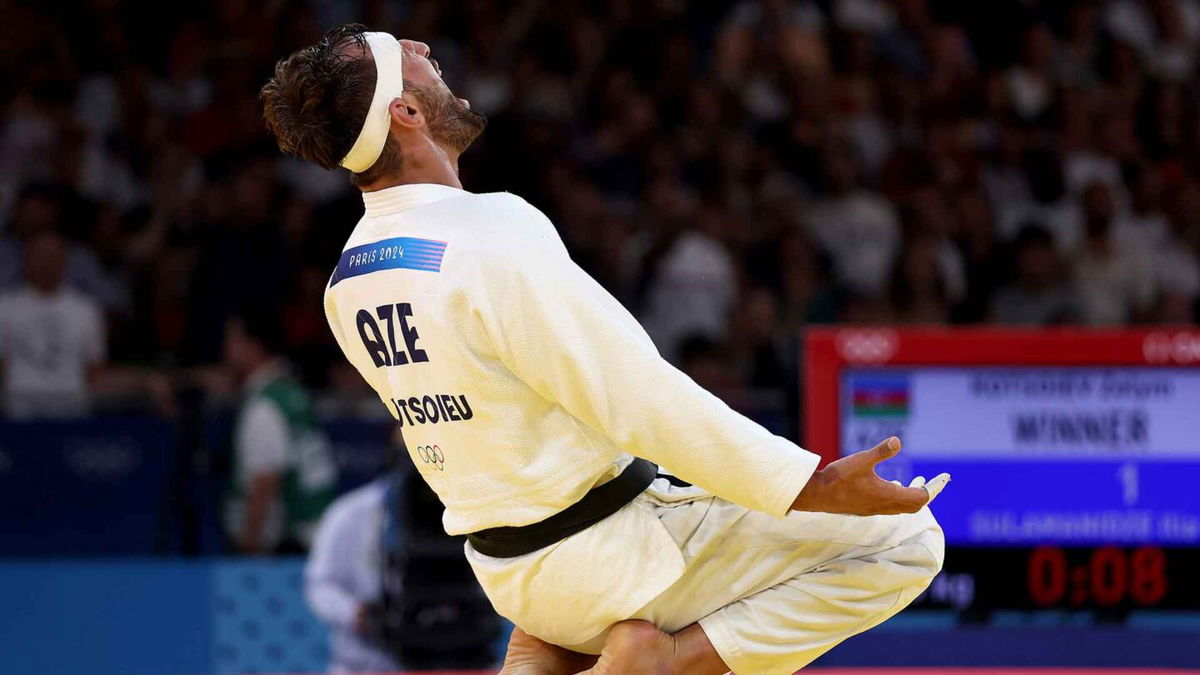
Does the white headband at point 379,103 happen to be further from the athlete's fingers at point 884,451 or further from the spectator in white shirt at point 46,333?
the spectator in white shirt at point 46,333

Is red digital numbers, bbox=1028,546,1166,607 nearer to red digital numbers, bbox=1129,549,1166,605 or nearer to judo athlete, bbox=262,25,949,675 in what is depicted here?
red digital numbers, bbox=1129,549,1166,605

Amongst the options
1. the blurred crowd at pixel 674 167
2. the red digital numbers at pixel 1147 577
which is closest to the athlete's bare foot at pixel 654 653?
the red digital numbers at pixel 1147 577

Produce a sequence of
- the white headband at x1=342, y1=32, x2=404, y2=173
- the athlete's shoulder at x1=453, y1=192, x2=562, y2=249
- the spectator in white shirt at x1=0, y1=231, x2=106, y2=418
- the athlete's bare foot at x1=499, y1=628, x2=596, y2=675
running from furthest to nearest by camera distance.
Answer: the spectator in white shirt at x1=0, y1=231, x2=106, y2=418 < the athlete's bare foot at x1=499, y1=628, x2=596, y2=675 < the white headband at x1=342, y1=32, x2=404, y2=173 < the athlete's shoulder at x1=453, y1=192, x2=562, y2=249

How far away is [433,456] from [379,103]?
0.56 meters

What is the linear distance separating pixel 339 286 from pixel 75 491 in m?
4.78

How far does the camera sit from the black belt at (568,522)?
2.52 m

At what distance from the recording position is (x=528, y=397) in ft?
8.20

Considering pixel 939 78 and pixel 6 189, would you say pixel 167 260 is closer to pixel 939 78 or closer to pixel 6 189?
pixel 6 189

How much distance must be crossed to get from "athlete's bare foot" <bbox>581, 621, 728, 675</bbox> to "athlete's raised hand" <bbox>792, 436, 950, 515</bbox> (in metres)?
0.29

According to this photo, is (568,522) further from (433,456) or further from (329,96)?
(329,96)

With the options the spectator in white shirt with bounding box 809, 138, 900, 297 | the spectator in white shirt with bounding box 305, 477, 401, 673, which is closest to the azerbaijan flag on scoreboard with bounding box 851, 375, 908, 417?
the spectator in white shirt with bounding box 305, 477, 401, 673

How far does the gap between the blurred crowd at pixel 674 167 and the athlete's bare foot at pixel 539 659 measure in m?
4.24

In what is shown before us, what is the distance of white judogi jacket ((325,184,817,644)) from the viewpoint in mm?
2406

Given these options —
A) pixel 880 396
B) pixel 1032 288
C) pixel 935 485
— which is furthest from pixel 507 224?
pixel 1032 288
